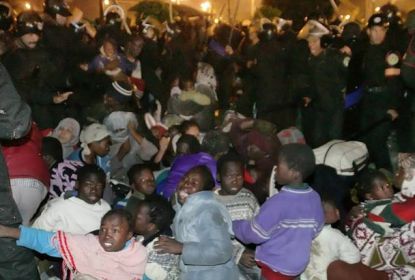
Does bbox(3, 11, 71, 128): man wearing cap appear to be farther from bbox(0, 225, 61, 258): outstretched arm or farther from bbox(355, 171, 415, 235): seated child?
bbox(355, 171, 415, 235): seated child

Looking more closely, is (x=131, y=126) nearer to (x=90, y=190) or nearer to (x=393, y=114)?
(x=90, y=190)

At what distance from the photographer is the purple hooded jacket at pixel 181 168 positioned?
520cm

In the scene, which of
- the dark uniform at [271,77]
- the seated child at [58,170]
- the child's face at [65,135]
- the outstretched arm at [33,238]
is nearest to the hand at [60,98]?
the child's face at [65,135]

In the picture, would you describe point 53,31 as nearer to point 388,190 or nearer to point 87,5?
point 388,190

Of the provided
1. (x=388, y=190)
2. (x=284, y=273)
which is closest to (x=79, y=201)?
(x=284, y=273)

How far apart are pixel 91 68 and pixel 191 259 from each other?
451 centimetres

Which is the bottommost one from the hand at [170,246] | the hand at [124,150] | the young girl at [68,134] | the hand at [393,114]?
the hand at [124,150]

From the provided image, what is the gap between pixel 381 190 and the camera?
4945 millimetres

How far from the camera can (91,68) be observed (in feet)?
25.7

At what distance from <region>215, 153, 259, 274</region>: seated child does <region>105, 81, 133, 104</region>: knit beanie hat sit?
2.82 m

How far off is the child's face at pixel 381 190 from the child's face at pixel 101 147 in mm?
2541

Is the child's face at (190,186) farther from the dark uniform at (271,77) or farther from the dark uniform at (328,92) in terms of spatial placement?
the dark uniform at (271,77)

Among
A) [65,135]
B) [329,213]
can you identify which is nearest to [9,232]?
[329,213]

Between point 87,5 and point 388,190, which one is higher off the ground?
point 388,190
